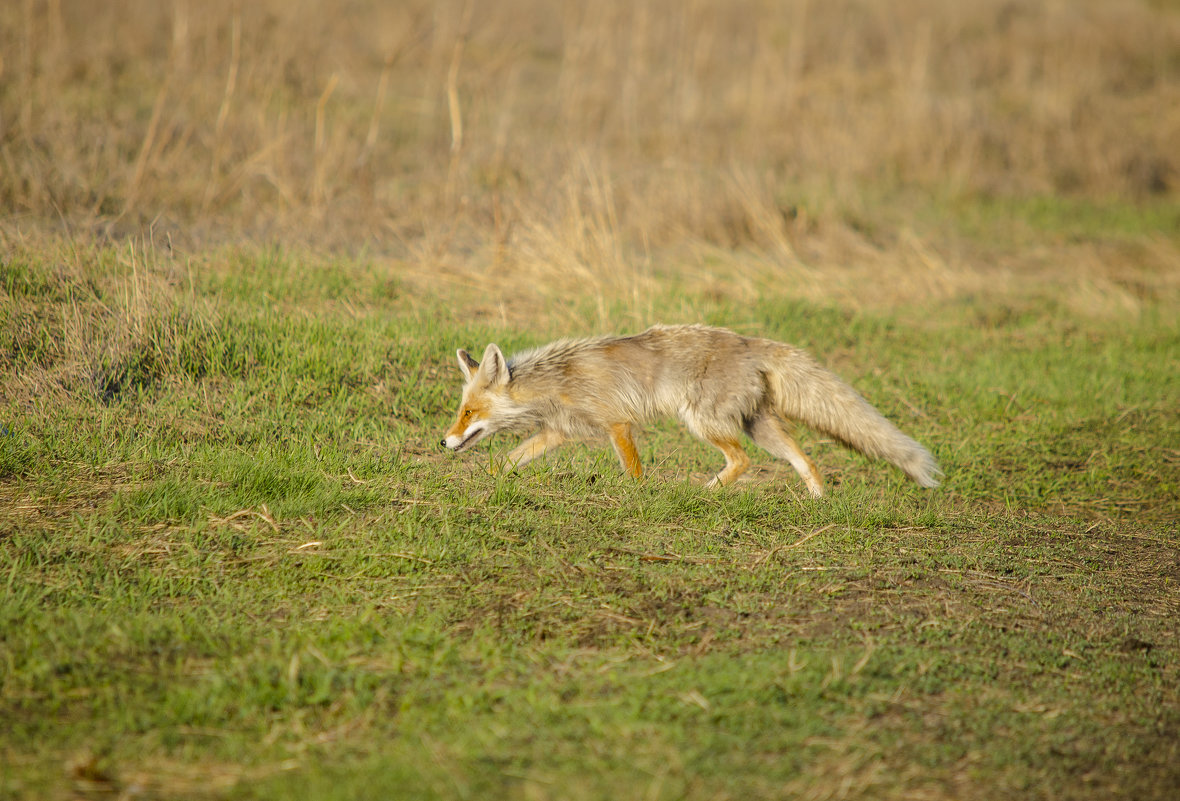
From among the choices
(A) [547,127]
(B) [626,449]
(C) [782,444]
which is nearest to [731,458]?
(C) [782,444]

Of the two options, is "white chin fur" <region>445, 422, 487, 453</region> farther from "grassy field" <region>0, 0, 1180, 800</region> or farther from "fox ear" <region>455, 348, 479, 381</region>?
"fox ear" <region>455, 348, 479, 381</region>

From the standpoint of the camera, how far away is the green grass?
304cm

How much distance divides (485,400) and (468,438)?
276 mm

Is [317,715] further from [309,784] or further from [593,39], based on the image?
[593,39]

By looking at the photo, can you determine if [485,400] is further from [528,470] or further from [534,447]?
[528,470]

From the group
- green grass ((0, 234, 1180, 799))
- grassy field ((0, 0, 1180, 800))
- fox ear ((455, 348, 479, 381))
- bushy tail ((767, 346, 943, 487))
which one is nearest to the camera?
green grass ((0, 234, 1180, 799))

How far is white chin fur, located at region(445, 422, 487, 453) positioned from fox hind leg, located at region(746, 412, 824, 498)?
1709mm

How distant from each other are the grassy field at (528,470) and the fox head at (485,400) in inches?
10.0

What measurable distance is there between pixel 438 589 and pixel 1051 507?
4.13m

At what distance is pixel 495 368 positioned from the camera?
5.89 meters

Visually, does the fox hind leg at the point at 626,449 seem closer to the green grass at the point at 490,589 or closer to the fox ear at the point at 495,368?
the green grass at the point at 490,589

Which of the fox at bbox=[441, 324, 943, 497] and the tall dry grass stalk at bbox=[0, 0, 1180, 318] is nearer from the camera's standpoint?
the fox at bbox=[441, 324, 943, 497]

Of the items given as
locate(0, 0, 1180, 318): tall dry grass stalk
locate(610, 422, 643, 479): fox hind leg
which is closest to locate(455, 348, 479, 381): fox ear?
locate(610, 422, 643, 479): fox hind leg

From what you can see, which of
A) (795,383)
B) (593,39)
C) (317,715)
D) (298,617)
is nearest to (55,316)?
(298,617)
